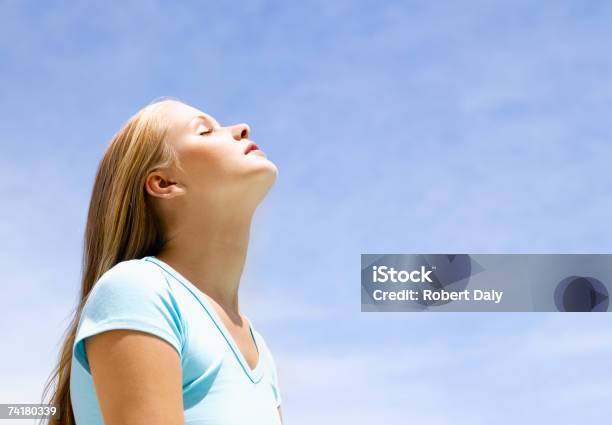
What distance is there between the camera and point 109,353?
225 centimetres

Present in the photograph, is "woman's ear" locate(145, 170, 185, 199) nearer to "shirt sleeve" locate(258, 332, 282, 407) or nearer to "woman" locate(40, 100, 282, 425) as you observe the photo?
"woman" locate(40, 100, 282, 425)

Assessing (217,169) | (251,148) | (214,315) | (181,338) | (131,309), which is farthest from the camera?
(251,148)

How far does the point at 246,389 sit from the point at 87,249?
31.2 inches

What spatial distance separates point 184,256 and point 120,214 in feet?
0.86

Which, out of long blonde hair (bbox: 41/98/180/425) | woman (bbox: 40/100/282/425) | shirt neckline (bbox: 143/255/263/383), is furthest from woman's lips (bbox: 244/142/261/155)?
shirt neckline (bbox: 143/255/263/383)

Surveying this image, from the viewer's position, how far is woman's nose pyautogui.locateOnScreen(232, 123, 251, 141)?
2896 millimetres

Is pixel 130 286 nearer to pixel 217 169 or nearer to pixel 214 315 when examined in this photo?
pixel 214 315

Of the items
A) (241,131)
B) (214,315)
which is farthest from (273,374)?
(241,131)

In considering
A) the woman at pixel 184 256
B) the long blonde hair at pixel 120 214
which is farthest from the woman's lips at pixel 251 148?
the long blonde hair at pixel 120 214

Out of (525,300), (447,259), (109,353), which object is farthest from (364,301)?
(109,353)

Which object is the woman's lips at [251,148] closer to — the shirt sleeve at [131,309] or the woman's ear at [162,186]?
the woman's ear at [162,186]

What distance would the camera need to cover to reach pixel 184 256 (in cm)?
279

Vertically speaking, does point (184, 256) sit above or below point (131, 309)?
above

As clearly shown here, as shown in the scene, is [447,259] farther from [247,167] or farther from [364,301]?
[247,167]
